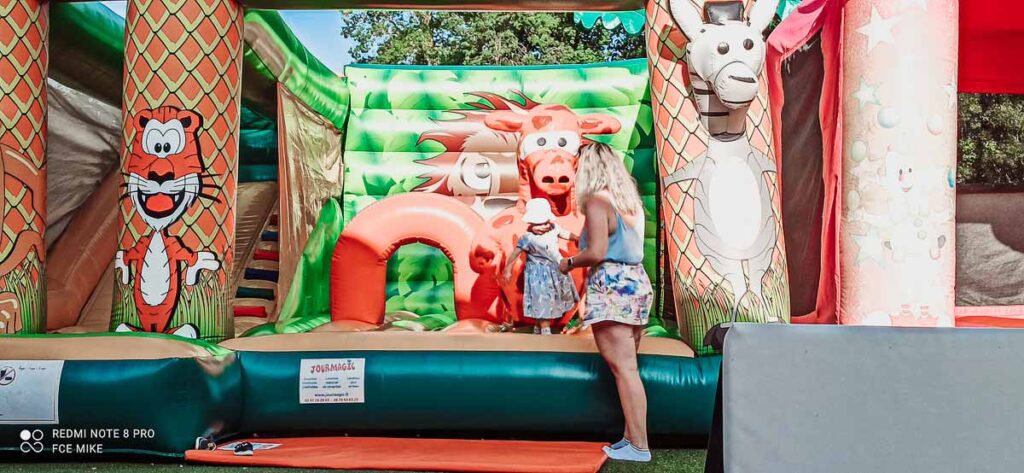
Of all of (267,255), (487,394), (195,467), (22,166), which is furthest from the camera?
(267,255)

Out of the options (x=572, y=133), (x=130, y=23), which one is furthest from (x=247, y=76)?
(x=572, y=133)

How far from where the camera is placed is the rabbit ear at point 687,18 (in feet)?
10.4

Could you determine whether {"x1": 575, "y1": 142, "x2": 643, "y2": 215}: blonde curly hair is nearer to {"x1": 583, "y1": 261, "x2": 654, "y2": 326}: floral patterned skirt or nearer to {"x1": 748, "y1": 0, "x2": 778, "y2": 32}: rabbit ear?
{"x1": 583, "y1": 261, "x2": 654, "y2": 326}: floral patterned skirt

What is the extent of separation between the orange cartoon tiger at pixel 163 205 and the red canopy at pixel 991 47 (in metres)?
3.50

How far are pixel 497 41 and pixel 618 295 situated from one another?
422 inches

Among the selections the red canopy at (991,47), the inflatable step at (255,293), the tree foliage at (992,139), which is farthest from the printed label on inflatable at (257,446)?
the tree foliage at (992,139)

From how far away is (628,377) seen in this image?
2.76m

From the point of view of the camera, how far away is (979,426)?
1441 mm

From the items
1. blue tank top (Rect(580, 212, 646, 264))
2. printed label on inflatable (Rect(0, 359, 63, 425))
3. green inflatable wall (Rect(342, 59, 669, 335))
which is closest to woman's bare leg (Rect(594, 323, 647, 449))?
blue tank top (Rect(580, 212, 646, 264))

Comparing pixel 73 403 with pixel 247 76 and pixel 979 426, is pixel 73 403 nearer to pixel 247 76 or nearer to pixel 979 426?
pixel 247 76

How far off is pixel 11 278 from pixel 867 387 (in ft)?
9.52

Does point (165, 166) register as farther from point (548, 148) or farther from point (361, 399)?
point (548, 148)

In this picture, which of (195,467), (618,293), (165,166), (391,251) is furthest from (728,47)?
(195,467)

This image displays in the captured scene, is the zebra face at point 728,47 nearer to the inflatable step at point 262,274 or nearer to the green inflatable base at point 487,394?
the green inflatable base at point 487,394
